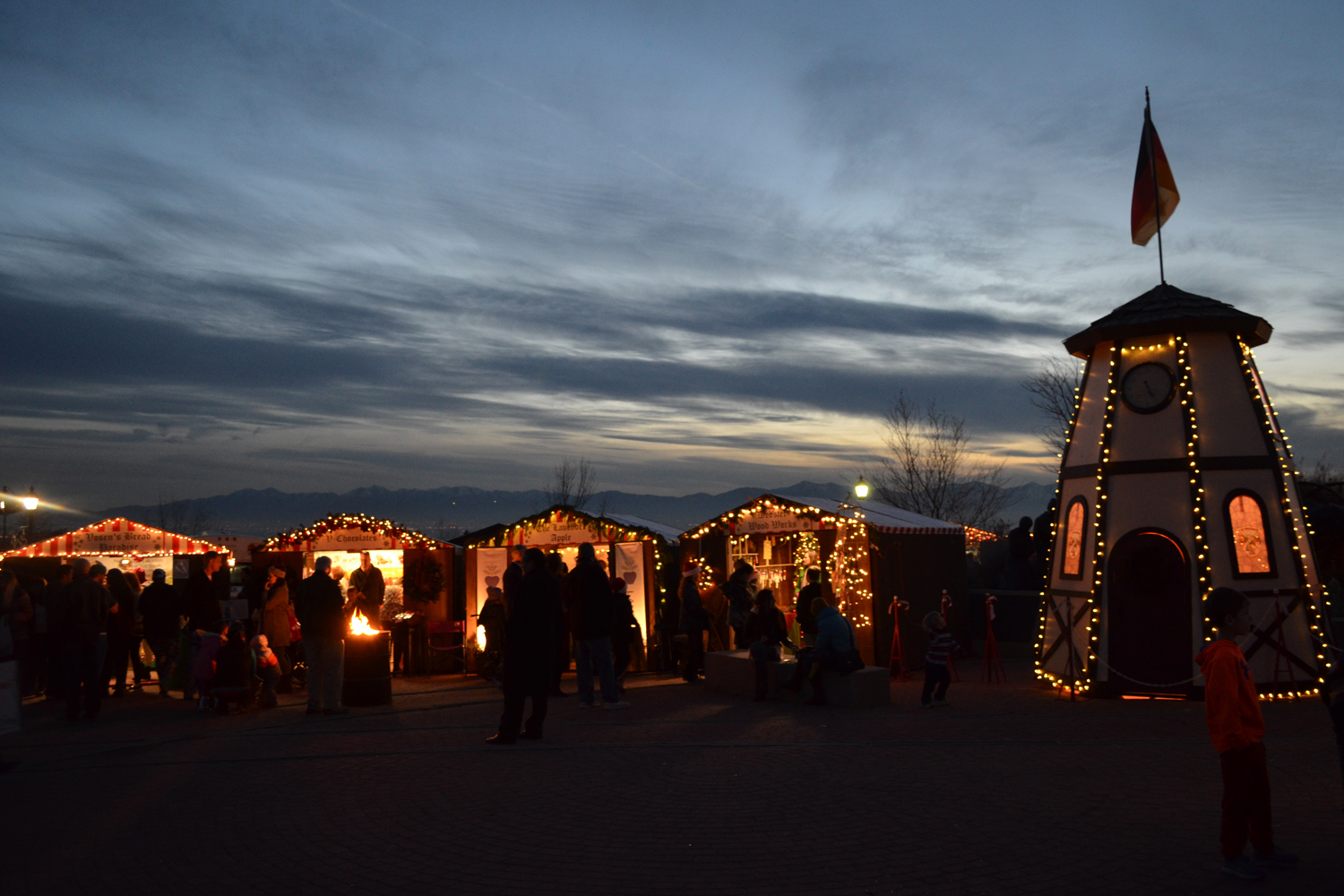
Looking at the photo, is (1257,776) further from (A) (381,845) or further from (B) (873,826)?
(A) (381,845)

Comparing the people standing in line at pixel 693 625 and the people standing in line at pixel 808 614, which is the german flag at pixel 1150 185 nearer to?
the people standing in line at pixel 808 614

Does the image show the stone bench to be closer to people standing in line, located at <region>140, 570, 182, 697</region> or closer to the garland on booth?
the garland on booth

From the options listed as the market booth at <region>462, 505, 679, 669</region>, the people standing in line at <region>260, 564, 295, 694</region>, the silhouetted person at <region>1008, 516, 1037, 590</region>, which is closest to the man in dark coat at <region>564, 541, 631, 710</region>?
the people standing in line at <region>260, 564, 295, 694</region>

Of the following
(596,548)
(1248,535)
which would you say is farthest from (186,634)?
(1248,535)

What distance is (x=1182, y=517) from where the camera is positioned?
521 inches

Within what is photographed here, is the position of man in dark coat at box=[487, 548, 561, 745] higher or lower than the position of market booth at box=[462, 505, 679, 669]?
lower

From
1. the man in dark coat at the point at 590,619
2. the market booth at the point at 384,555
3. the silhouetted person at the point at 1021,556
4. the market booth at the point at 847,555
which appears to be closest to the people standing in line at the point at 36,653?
the market booth at the point at 384,555

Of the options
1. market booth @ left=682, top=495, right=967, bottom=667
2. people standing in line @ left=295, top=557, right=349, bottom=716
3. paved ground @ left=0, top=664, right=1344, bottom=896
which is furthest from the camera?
market booth @ left=682, top=495, right=967, bottom=667

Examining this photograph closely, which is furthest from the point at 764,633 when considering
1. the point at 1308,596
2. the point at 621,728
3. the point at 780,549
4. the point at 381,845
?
the point at 381,845

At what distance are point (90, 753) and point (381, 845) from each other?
519 centimetres

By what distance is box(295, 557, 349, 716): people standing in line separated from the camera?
1195 cm

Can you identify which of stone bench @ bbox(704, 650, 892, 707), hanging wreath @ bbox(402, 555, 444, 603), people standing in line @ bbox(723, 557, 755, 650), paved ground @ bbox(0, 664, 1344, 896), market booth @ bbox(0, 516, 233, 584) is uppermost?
market booth @ bbox(0, 516, 233, 584)

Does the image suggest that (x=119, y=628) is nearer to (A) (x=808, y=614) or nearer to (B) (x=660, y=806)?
(A) (x=808, y=614)

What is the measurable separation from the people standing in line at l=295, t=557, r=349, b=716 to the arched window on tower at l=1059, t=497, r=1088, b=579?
979 centimetres
